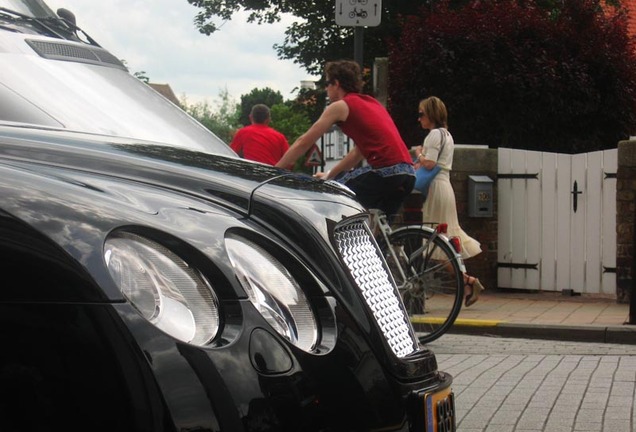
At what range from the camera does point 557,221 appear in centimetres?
1355

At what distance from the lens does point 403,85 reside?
61.0ft

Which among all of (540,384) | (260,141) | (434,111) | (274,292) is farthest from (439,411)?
(260,141)

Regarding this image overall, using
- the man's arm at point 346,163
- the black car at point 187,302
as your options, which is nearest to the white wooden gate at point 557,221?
the man's arm at point 346,163

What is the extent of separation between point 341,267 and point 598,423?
10.0 ft

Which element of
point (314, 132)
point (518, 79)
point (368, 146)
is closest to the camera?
point (314, 132)

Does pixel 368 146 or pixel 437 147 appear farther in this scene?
pixel 437 147

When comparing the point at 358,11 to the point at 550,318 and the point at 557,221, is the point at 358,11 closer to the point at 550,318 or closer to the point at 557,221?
the point at 550,318

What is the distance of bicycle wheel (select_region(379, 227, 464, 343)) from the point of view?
8461mm

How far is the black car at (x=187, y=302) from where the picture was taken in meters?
2.32

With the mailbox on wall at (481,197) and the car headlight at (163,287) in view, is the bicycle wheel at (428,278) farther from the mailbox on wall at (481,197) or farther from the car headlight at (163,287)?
the car headlight at (163,287)

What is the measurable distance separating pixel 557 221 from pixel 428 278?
5.27 metres

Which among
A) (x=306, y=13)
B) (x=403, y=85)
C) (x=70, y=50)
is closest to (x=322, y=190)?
(x=70, y=50)

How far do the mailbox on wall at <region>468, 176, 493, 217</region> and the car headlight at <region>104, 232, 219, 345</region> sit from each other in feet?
37.4

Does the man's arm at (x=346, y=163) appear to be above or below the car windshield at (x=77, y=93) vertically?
below
